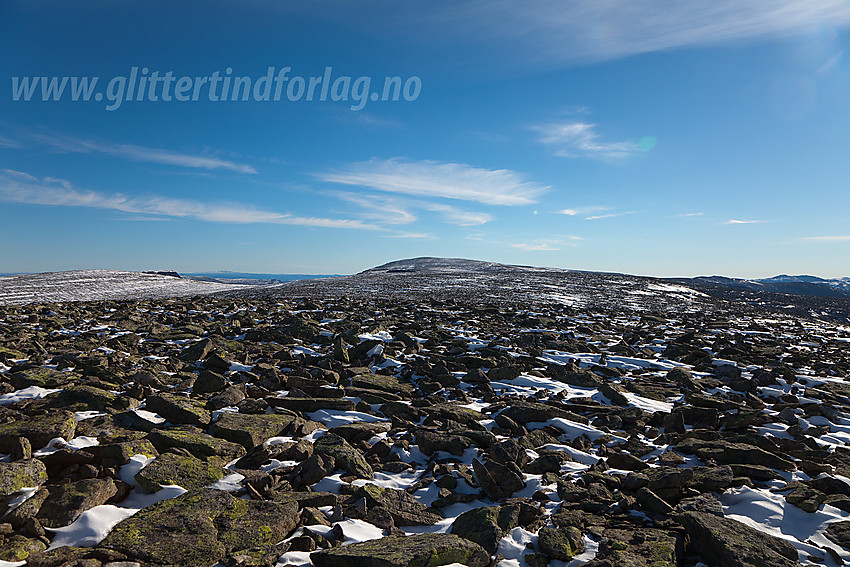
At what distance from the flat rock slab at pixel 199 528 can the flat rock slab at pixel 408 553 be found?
90 centimetres

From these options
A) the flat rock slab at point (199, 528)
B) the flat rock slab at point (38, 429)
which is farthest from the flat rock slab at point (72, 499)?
the flat rock slab at point (38, 429)

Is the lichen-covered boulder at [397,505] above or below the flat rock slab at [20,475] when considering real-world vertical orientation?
below

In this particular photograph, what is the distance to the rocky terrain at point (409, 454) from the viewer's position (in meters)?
5.80

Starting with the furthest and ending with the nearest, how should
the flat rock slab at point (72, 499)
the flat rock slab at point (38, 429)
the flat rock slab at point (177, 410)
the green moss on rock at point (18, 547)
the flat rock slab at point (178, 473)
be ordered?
1. the flat rock slab at point (177, 410)
2. the flat rock slab at point (38, 429)
3. the flat rock slab at point (178, 473)
4. the flat rock slab at point (72, 499)
5. the green moss on rock at point (18, 547)

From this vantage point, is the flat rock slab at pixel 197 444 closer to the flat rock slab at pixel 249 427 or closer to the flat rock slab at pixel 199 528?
the flat rock slab at pixel 249 427

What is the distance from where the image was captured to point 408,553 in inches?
217

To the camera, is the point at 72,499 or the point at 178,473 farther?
the point at 178,473

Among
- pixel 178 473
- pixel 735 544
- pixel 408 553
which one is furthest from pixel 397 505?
pixel 735 544

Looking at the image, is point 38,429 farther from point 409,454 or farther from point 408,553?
point 408,553

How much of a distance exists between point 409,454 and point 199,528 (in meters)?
4.27

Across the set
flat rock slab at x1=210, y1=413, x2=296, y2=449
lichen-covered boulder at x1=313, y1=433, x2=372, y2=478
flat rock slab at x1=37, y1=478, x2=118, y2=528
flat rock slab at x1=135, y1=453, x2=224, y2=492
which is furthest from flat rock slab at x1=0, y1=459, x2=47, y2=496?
lichen-covered boulder at x1=313, y1=433, x2=372, y2=478

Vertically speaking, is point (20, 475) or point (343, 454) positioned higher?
point (20, 475)

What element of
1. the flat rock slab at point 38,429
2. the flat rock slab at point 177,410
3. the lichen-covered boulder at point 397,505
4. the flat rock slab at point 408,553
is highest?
the flat rock slab at point 38,429

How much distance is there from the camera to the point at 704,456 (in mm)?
8961
